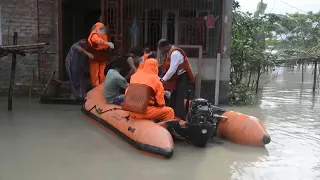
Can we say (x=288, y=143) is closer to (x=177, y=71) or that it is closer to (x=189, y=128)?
(x=189, y=128)

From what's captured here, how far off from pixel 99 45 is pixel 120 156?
3964mm

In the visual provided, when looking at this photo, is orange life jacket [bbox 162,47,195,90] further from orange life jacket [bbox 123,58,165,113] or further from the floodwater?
the floodwater

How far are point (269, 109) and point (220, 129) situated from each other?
3.78m

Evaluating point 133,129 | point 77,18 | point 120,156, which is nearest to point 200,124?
point 133,129

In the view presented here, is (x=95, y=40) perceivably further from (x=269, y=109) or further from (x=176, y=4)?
(x=269, y=109)

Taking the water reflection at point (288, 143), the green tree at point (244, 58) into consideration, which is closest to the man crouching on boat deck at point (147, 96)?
the water reflection at point (288, 143)

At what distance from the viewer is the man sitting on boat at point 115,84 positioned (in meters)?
7.14

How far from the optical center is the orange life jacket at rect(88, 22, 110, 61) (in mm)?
8945

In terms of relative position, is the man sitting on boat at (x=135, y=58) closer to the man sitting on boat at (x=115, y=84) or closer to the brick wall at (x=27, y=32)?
the man sitting on boat at (x=115, y=84)

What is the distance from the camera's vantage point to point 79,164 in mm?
5203

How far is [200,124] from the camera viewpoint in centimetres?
585

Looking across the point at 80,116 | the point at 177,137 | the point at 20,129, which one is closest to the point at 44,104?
the point at 80,116

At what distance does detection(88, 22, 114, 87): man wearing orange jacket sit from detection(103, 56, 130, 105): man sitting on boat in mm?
1630

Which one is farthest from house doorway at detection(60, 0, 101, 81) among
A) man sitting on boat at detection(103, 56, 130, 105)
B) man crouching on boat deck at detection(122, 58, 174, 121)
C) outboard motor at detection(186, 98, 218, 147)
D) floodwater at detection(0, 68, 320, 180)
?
outboard motor at detection(186, 98, 218, 147)
